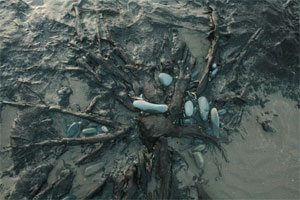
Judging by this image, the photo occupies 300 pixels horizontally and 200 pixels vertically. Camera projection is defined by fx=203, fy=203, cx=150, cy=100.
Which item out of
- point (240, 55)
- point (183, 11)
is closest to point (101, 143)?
point (240, 55)

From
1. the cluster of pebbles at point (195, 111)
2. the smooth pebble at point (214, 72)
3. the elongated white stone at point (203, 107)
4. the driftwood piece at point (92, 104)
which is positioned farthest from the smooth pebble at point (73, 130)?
the smooth pebble at point (214, 72)

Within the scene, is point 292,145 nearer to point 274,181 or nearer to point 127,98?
point 274,181

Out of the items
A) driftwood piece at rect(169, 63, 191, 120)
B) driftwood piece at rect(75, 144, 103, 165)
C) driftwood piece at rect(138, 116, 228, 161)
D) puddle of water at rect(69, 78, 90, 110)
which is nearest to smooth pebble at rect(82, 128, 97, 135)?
driftwood piece at rect(75, 144, 103, 165)

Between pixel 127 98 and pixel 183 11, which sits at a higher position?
pixel 183 11

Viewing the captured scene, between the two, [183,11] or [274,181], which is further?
[183,11]

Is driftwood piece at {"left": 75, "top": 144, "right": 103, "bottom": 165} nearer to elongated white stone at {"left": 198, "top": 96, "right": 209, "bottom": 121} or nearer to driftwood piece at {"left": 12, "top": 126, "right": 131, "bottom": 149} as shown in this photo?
driftwood piece at {"left": 12, "top": 126, "right": 131, "bottom": 149}
